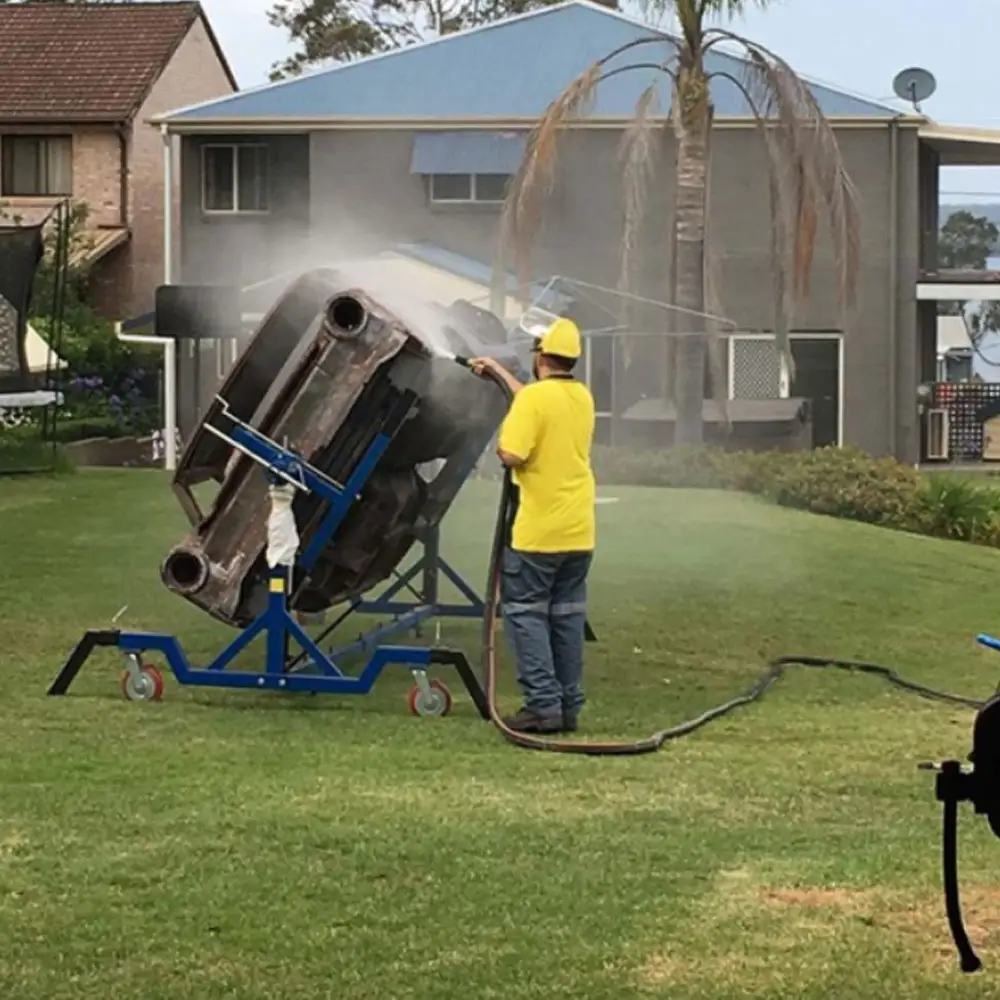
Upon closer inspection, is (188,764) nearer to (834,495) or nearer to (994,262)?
(834,495)

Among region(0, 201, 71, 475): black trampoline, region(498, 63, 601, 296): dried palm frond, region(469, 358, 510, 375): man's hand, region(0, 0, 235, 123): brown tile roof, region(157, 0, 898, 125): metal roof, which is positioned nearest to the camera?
region(469, 358, 510, 375): man's hand

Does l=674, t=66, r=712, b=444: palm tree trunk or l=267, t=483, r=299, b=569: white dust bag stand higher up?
l=674, t=66, r=712, b=444: palm tree trunk

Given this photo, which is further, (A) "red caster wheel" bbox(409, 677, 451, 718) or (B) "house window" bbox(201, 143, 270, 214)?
(B) "house window" bbox(201, 143, 270, 214)

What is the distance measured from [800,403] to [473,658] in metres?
17.7

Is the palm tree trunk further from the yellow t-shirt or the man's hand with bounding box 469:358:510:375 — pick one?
the yellow t-shirt

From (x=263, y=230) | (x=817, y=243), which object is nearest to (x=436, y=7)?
(x=263, y=230)

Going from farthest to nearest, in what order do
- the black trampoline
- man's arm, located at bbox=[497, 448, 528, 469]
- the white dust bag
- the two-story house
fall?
the two-story house < the black trampoline < the white dust bag < man's arm, located at bbox=[497, 448, 528, 469]

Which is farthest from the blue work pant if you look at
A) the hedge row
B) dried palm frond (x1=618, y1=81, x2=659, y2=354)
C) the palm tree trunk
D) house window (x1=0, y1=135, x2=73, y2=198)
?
house window (x1=0, y1=135, x2=73, y2=198)

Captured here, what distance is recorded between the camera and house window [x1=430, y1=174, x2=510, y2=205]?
29.9 metres

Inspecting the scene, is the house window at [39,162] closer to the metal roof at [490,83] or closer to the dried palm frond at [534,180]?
the metal roof at [490,83]

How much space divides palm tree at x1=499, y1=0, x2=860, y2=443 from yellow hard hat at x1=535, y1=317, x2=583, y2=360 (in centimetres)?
1328

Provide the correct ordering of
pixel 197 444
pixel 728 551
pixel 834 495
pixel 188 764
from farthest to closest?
pixel 834 495 < pixel 728 551 < pixel 197 444 < pixel 188 764

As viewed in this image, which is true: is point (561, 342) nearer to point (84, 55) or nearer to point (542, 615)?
point (542, 615)

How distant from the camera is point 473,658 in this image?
1087 cm
